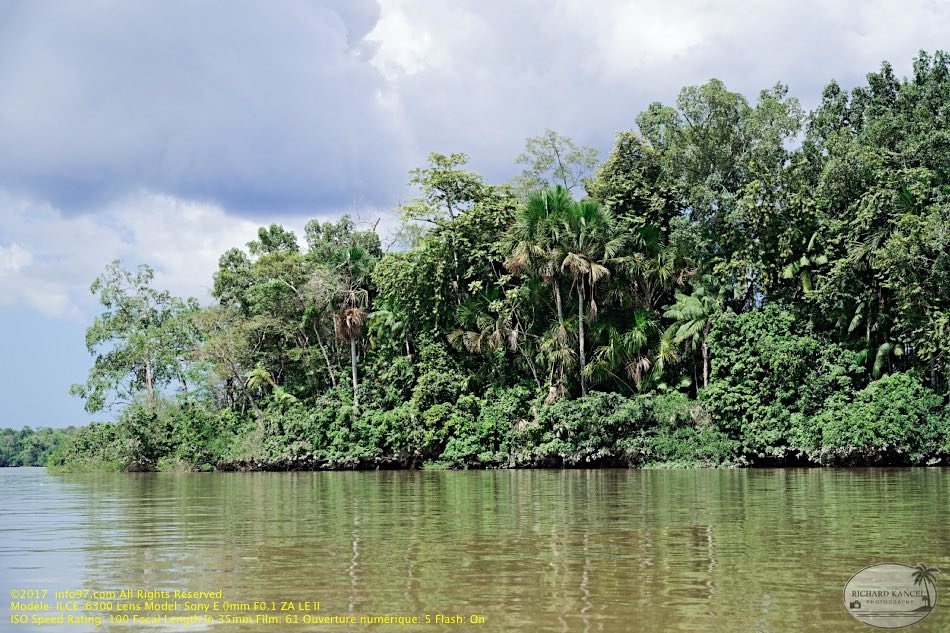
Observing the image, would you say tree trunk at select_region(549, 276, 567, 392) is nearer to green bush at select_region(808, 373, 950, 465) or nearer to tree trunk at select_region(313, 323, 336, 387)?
green bush at select_region(808, 373, 950, 465)

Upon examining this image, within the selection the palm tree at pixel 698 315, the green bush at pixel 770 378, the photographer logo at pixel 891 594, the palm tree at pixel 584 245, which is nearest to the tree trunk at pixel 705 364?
the palm tree at pixel 698 315

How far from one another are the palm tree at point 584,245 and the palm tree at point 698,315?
2.88 m

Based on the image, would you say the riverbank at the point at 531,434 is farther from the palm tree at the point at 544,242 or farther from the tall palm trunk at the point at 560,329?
the palm tree at the point at 544,242

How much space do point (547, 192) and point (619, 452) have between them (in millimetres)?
9647

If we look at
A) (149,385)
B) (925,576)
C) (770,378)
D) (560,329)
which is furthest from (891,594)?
(149,385)

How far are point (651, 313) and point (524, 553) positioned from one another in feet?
77.9

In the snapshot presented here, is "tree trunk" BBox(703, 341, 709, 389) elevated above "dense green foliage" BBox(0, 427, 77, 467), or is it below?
above

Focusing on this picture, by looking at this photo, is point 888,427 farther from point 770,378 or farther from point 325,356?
point 325,356

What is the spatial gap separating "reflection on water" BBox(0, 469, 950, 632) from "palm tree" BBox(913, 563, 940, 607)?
0.10 meters

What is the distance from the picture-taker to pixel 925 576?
5.95 m

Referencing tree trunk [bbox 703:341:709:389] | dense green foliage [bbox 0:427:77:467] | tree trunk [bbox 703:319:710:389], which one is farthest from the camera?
dense green foliage [bbox 0:427:77:467]

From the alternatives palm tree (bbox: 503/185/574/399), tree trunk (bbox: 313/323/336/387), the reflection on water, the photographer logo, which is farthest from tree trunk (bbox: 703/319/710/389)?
the photographer logo

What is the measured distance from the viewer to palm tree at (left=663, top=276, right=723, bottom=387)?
28.8 metres

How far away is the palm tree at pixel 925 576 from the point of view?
5707 mm
